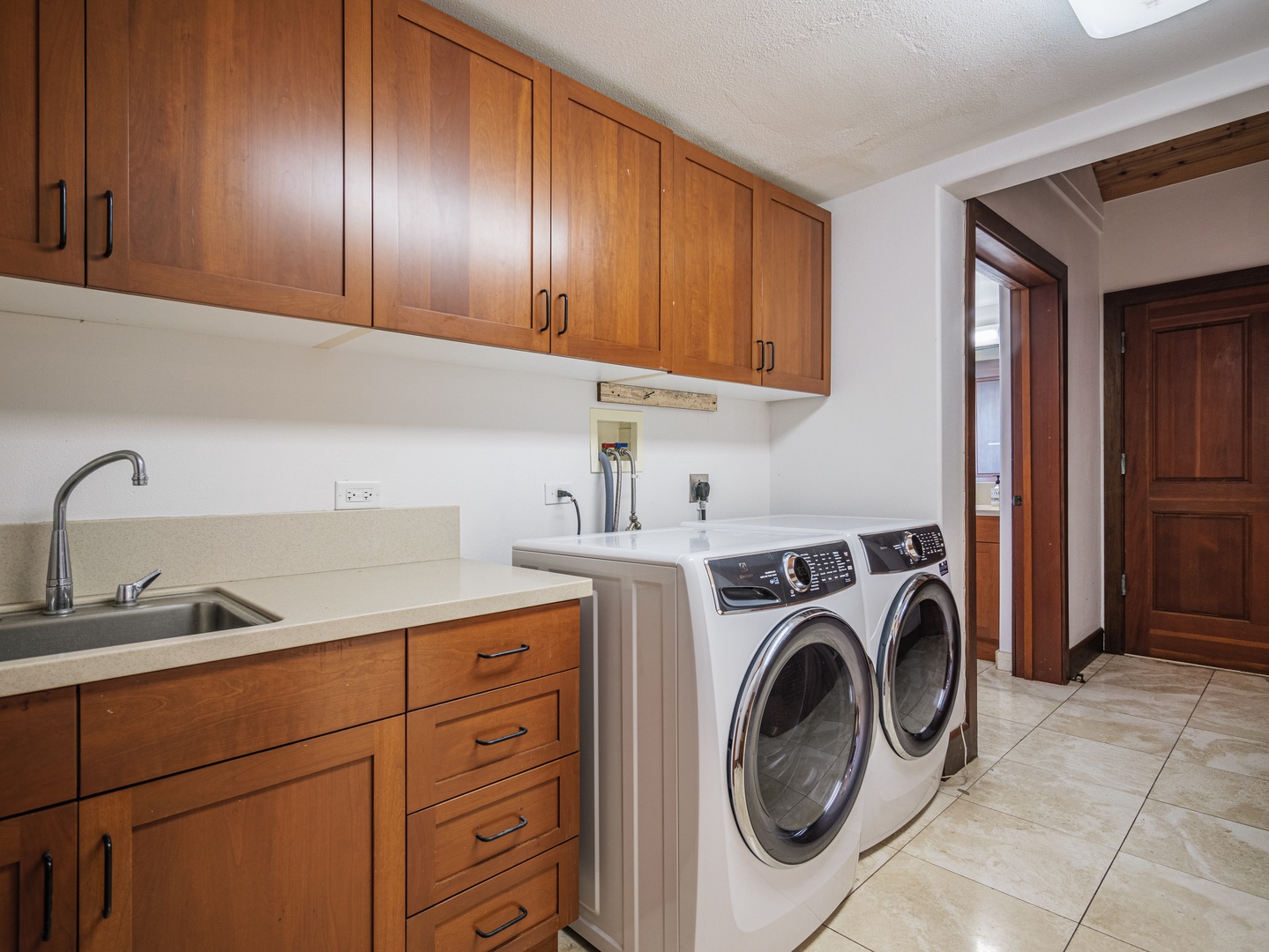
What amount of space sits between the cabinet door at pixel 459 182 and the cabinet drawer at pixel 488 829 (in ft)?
3.24

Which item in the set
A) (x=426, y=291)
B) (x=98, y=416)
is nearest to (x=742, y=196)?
(x=426, y=291)

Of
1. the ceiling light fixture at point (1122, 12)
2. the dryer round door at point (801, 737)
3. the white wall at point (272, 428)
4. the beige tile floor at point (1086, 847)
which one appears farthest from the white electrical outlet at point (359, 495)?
the ceiling light fixture at point (1122, 12)

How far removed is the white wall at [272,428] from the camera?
4.26ft

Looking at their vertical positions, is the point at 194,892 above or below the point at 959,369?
below

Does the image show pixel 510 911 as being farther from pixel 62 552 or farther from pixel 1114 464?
pixel 1114 464

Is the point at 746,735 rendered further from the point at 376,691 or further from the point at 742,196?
the point at 742,196

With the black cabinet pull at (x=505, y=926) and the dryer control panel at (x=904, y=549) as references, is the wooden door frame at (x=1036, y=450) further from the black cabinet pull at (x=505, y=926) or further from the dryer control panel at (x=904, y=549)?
the black cabinet pull at (x=505, y=926)

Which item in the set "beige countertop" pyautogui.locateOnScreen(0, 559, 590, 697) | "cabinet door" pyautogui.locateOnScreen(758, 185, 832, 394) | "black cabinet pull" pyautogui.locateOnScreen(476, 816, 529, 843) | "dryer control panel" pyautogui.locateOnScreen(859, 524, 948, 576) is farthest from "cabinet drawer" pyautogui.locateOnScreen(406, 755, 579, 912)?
"cabinet door" pyautogui.locateOnScreen(758, 185, 832, 394)

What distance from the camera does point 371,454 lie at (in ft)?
5.66

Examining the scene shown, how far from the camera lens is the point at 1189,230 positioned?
3.59m

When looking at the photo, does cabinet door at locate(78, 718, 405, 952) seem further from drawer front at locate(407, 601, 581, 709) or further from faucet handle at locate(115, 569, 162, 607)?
faucet handle at locate(115, 569, 162, 607)

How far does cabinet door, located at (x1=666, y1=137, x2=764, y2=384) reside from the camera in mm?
2049

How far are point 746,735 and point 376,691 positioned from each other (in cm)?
73

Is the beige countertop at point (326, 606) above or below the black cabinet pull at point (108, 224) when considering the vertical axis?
below
